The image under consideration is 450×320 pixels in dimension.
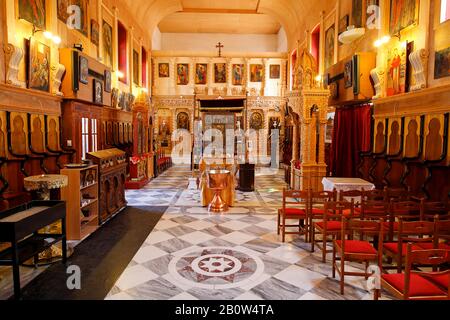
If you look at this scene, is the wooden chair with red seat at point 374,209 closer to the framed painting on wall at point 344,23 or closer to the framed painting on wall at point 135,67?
the framed painting on wall at point 344,23

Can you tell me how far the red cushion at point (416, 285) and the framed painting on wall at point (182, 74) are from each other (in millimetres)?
15726

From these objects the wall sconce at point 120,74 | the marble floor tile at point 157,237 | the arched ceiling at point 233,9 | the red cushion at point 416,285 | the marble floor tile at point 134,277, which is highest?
the arched ceiling at point 233,9

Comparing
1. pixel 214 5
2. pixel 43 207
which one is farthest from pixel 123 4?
pixel 43 207

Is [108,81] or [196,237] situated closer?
[196,237]

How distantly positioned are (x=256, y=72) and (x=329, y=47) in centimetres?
738

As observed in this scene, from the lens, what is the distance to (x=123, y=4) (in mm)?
11164

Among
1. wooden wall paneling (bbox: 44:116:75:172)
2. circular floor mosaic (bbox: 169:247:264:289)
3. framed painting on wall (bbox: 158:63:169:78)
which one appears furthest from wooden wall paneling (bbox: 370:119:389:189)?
framed painting on wall (bbox: 158:63:169:78)

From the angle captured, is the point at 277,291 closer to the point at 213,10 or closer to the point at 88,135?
the point at 88,135

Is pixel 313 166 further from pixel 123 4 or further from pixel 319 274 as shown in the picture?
pixel 123 4

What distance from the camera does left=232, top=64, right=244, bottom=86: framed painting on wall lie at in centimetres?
1708

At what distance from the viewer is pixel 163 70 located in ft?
55.6

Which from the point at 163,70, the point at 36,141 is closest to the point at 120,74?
the point at 36,141

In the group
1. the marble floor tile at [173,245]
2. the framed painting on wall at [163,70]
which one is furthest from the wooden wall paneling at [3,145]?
the framed painting on wall at [163,70]

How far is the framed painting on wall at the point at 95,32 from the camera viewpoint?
8.70 m
